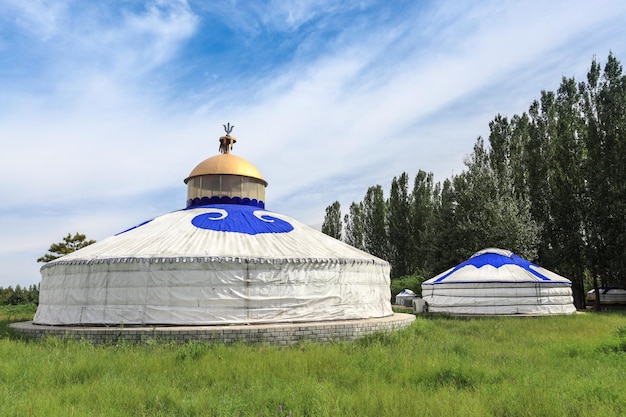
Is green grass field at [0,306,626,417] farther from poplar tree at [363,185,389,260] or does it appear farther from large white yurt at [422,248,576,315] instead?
poplar tree at [363,185,389,260]

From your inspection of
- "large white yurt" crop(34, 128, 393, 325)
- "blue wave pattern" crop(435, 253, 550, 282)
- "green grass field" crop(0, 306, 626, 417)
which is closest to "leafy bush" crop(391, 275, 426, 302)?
"blue wave pattern" crop(435, 253, 550, 282)

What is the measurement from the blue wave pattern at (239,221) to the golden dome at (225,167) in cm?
111

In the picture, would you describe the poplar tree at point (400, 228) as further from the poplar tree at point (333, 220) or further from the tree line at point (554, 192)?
the poplar tree at point (333, 220)

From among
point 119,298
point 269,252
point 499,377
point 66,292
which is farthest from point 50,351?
point 499,377

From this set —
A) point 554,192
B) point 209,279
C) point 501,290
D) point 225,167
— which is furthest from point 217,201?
point 554,192

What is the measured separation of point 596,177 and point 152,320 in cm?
2102

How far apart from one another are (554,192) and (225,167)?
58.4ft

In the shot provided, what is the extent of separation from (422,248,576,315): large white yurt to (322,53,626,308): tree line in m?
5.64

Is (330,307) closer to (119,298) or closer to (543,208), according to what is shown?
(119,298)

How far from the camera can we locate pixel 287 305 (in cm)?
1003

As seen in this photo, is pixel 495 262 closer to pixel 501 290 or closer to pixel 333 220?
pixel 501 290

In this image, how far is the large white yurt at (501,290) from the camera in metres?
16.5

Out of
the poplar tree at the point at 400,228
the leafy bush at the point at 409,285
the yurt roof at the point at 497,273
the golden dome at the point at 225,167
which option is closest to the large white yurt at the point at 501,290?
the yurt roof at the point at 497,273

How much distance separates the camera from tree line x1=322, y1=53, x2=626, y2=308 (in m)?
21.4
